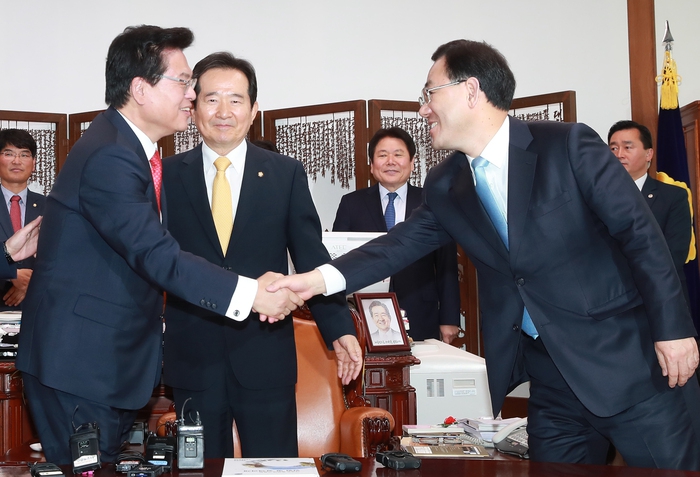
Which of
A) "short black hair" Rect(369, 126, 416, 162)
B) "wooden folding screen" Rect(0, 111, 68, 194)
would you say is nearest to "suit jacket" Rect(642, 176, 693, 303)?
"short black hair" Rect(369, 126, 416, 162)

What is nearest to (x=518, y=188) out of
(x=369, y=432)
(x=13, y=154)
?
(x=369, y=432)

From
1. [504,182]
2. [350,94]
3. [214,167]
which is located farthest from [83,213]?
[350,94]

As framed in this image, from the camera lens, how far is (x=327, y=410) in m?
2.83

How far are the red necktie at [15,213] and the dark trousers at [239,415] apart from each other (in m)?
3.17

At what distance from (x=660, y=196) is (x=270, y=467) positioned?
3.77m

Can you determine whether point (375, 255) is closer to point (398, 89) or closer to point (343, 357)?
point (343, 357)

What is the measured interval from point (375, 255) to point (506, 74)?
0.67 meters

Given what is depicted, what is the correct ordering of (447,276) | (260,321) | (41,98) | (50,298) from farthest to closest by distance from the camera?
(41,98)
(447,276)
(260,321)
(50,298)

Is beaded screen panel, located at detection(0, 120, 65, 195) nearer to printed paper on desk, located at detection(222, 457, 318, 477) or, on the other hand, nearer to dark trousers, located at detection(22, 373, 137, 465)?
dark trousers, located at detection(22, 373, 137, 465)

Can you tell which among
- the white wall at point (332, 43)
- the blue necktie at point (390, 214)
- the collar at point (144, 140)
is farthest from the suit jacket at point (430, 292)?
the collar at point (144, 140)

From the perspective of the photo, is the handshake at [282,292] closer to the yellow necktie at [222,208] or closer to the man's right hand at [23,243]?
the yellow necktie at [222,208]

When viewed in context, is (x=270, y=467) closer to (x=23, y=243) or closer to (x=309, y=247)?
(x=309, y=247)

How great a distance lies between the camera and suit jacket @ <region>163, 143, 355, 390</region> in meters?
2.26

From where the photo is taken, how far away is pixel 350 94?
21.5 feet
